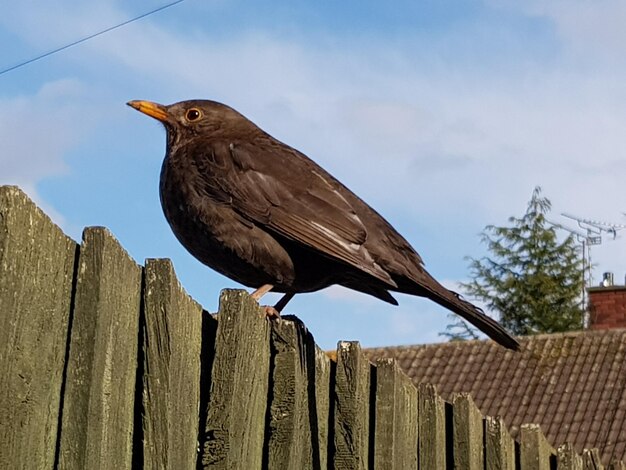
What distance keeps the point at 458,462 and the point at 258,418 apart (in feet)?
4.02

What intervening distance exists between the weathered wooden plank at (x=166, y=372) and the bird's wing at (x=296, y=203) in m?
1.47

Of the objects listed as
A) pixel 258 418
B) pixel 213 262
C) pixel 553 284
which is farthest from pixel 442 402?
pixel 553 284

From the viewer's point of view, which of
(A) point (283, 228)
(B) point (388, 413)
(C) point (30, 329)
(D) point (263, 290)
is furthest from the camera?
(D) point (263, 290)

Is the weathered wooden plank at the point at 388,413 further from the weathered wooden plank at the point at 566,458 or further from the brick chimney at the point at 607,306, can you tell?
the brick chimney at the point at 607,306

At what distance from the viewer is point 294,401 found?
9.20ft

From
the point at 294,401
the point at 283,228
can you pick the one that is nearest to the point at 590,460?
the point at 283,228

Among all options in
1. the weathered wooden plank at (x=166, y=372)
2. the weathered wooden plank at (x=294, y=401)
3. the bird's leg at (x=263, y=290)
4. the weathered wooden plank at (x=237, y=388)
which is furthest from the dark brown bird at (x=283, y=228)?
the weathered wooden plank at (x=166, y=372)

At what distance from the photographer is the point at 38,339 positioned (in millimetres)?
1962

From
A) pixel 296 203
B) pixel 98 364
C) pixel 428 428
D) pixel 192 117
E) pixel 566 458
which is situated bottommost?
pixel 98 364

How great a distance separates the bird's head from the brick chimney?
90.9 feet

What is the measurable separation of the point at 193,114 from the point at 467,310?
1.57 meters

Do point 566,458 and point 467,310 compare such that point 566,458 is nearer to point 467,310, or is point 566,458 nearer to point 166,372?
point 467,310

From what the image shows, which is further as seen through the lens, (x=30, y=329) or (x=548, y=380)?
(x=548, y=380)

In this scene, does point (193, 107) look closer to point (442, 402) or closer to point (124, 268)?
point (442, 402)
